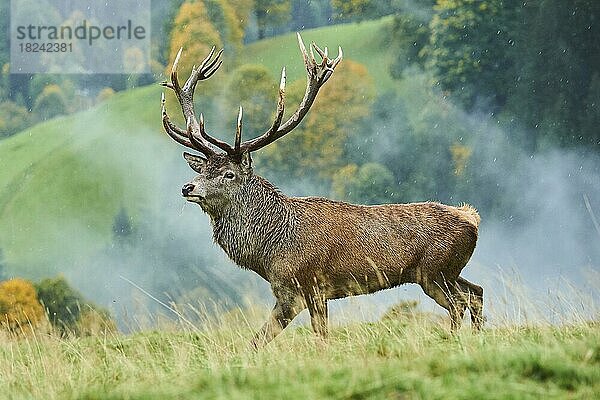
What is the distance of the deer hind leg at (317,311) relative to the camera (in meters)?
6.57

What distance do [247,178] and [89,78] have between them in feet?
32.5

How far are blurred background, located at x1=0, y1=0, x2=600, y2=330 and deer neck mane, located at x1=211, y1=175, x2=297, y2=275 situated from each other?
7748 mm

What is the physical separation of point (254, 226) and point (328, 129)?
9208mm

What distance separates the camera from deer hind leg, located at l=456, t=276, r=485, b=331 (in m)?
6.89

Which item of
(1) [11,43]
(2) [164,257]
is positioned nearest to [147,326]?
(2) [164,257]

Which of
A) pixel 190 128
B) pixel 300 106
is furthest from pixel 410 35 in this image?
pixel 190 128

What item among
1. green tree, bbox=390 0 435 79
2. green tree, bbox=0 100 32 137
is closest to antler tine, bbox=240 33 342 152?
green tree, bbox=390 0 435 79

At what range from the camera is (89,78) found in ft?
53.3

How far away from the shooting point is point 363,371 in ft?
15.3

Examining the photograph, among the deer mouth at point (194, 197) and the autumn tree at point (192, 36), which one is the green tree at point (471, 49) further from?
the deer mouth at point (194, 197)

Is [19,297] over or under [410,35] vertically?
under

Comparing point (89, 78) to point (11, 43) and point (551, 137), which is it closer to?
point (11, 43)

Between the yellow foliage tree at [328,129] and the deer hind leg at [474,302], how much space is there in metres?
8.84

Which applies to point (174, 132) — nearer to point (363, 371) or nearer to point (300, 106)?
point (300, 106)
